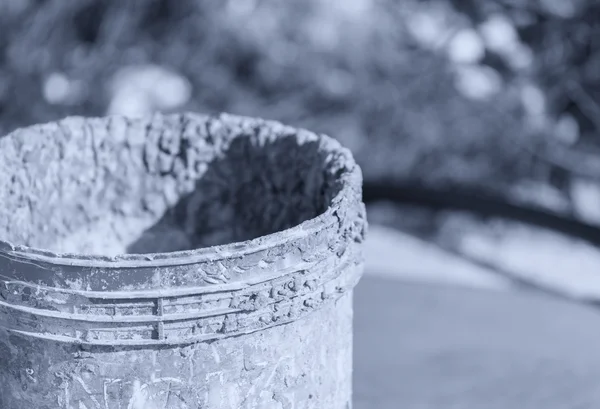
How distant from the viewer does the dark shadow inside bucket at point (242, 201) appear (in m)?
0.92

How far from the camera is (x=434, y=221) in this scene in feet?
7.46

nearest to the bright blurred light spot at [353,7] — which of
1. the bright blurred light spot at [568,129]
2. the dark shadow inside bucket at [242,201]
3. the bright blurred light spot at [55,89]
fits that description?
the bright blurred light spot at [568,129]

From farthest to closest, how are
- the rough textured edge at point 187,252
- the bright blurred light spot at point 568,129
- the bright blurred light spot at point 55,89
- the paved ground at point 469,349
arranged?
the bright blurred light spot at point 568,129 → the bright blurred light spot at point 55,89 → the paved ground at point 469,349 → the rough textured edge at point 187,252

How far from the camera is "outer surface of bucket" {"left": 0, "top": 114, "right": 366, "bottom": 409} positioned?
62 cm

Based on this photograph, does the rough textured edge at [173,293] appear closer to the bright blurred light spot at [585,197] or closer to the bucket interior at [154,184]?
the bucket interior at [154,184]

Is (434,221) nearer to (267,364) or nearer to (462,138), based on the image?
(462,138)

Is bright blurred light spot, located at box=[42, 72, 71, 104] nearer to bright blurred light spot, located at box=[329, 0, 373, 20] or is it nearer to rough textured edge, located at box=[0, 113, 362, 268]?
bright blurred light spot, located at box=[329, 0, 373, 20]

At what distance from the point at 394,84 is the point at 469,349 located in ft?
3.67

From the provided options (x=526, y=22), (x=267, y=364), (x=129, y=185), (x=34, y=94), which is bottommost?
(x=267, y=364)

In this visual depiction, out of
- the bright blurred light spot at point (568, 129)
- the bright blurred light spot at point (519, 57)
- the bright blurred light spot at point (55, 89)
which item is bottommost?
the bright blurred light spot at point (568, 129)

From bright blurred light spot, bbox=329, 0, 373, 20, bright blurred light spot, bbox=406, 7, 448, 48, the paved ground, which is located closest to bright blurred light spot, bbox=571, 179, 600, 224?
bright blurred light spot, bbox=406, 7, 448, 48

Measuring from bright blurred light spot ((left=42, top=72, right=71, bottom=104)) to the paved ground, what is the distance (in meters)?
1.04

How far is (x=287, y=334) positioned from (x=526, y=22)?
5.69 ft

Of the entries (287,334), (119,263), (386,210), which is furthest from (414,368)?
(386,210)
